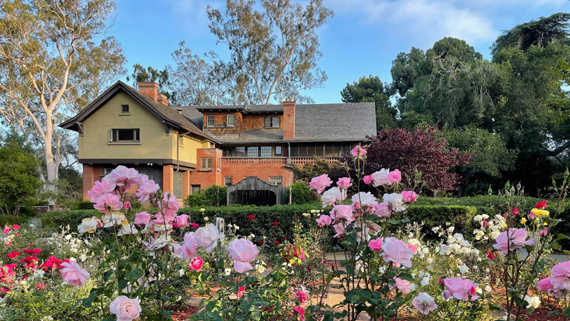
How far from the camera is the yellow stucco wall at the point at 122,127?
2095 cm

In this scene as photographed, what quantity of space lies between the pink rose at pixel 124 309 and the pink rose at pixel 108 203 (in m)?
0.53

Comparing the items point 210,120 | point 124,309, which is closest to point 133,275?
point 124,309

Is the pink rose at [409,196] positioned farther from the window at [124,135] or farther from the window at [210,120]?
the window at [210,120]

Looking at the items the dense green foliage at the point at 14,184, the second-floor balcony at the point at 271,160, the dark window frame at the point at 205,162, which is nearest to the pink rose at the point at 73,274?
the dense green foliage at the point at 14,184

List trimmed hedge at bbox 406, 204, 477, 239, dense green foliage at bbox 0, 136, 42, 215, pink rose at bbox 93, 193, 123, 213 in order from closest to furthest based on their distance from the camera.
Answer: pink rose at bbox 93, 193, 123, 213 < trimmed hedge at bbox 406, 204, 477, 239 < dense green foliage at bbox 0, 136, 42, 215

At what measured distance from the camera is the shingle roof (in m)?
25.1

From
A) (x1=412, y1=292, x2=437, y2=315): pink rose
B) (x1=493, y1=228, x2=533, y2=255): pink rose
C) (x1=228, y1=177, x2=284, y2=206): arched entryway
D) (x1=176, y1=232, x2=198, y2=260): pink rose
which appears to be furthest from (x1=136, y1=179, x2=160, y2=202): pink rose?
(x1=228, y1=177, x2=284, y2=206): arched entryway

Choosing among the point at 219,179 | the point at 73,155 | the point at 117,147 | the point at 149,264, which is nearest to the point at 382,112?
the point at 219,179

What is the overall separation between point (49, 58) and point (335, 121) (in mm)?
21451

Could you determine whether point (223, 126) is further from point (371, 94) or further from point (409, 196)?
point (409, 196)

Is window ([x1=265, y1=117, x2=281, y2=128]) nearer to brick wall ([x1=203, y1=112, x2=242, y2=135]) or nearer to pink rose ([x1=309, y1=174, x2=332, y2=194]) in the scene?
brick wall ([x1=203, y1=112, x2=242, y2=135])

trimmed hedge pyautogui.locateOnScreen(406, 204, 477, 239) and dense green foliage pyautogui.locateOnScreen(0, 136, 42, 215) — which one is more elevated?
dense green foliage pyautogui.locateOnScreen(0, 136, 42, 215)

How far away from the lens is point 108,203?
194 centimetres

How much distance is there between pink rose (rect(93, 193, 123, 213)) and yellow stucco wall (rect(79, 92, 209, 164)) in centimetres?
1963
